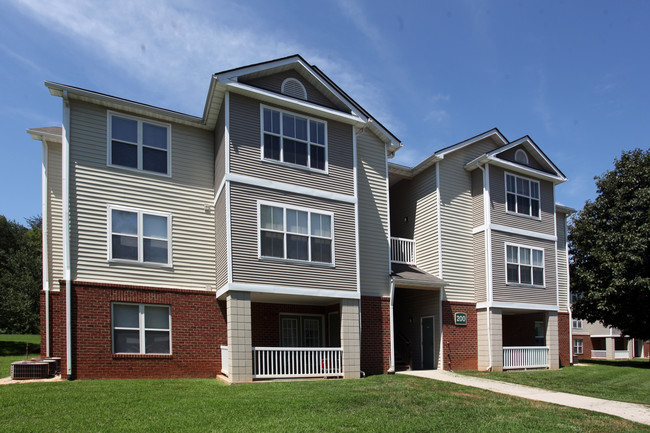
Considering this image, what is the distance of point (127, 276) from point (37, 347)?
16.2 meters

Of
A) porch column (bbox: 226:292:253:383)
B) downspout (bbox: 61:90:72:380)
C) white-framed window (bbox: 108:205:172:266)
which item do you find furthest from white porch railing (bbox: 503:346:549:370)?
downspout (bbox: 61:90:72:380)

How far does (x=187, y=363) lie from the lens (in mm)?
15828

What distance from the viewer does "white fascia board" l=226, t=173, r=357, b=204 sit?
15.8m

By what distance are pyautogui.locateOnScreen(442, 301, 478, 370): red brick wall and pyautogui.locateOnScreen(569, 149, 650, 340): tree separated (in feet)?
24.8

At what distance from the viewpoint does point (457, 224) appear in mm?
21453

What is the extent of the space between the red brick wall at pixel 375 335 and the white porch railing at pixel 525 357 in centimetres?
560

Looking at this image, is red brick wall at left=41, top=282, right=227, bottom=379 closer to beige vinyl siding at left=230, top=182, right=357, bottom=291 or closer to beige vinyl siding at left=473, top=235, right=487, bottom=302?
beige vinyl siding at left=230, top=182, right=357, bottom=291

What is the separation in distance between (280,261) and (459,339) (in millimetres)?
8415

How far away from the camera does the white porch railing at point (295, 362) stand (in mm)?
15469

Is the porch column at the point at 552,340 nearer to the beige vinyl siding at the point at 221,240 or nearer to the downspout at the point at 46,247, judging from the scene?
the beige vinyl siding at the point at 221,240

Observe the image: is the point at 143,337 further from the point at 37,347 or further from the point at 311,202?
the point at 37,347

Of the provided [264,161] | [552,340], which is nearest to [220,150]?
[264,161]

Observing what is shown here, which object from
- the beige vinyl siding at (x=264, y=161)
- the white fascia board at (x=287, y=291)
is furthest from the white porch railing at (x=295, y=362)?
the beige vinyl siding at (x=264, y=161)

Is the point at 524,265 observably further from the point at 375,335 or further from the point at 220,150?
the point at 220,150
